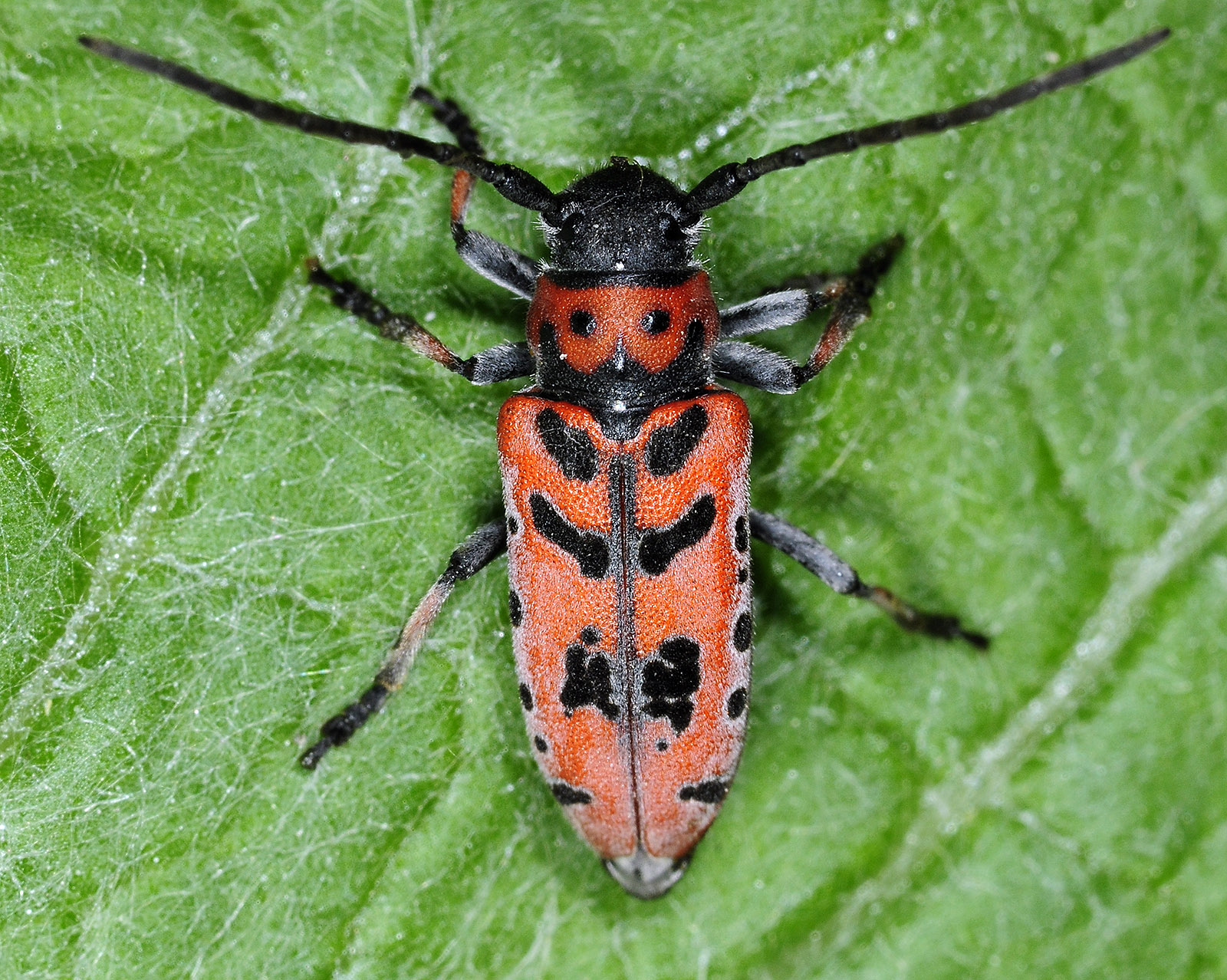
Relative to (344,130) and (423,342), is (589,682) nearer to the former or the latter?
(423,342)

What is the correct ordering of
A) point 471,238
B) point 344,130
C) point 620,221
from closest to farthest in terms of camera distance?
point 344,130 → point 620,221 → point 471,238

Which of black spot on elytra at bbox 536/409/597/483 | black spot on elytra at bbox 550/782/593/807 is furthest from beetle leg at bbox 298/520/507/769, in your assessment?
black spot on elytra at bbox 550/782/593/807

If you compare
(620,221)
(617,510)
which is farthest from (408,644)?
(620,221)

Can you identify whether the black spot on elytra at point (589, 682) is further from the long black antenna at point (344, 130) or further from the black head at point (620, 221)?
the long black antenna at point (344, 130)

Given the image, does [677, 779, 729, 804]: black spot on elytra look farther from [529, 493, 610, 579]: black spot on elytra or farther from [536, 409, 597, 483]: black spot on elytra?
[536, 409, 597, 483]: black spot on elytra

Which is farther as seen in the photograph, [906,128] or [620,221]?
[620,221]

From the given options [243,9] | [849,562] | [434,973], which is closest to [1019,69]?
[849,562]
